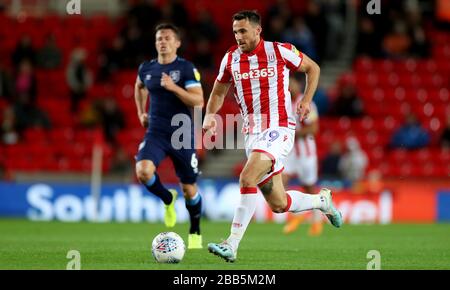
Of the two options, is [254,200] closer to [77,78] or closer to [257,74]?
[257,74]

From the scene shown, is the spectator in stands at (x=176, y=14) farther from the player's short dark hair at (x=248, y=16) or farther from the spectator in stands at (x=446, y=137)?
the player's short dark hair at (x=248, y=16)

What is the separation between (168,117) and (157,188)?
0.84 metres

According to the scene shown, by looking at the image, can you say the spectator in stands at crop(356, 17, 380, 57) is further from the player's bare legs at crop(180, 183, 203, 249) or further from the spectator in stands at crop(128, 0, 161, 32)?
the player's bare legs at crop(180, 183, 203, 249)

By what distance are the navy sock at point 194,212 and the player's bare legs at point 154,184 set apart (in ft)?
0.84

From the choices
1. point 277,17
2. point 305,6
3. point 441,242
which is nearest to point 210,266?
point 441,242

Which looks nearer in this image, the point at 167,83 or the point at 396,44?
the point at 167,83

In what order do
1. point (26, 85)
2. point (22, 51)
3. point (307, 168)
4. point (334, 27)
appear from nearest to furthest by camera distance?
point (307, 168) < point (26, 85) < point (22, 51) < point (334, 27)

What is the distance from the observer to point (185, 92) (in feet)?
36.1

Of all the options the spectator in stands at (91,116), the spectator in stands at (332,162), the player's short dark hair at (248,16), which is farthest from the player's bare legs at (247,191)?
the spectator in stands at (91,116)

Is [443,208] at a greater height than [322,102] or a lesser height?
lesser

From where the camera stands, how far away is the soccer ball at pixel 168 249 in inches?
363

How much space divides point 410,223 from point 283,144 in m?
9.12

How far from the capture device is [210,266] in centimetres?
897

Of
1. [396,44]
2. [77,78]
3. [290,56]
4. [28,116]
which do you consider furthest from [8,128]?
[290,56]
